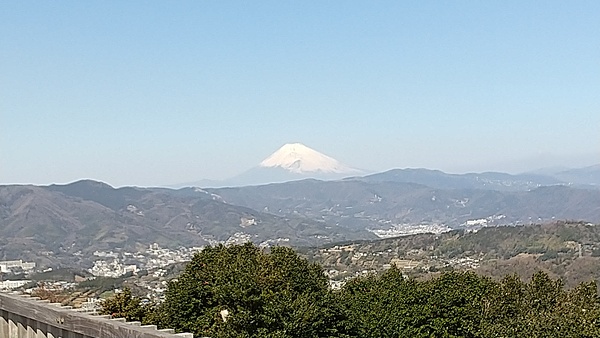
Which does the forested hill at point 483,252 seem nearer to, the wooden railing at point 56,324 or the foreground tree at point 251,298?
the foreground tree at point 251,298

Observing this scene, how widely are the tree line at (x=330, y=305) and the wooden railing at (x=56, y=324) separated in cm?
1056

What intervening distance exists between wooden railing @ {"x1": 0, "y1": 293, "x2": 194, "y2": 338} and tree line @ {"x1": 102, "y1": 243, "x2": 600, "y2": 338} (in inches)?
416

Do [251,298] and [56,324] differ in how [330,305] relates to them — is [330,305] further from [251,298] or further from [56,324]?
[56,324]

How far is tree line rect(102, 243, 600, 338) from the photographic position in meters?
16.4

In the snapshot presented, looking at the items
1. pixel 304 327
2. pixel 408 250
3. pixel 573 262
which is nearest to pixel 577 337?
pixel 304 327

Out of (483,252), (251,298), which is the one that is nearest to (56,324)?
(251,298)

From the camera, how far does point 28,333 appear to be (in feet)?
14.1

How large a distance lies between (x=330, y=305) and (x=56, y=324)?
568 inches

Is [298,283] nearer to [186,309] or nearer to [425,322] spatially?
[186,309]

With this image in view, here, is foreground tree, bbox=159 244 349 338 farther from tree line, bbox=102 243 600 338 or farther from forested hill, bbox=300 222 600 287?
forested hill, bbox=300 222 600 287

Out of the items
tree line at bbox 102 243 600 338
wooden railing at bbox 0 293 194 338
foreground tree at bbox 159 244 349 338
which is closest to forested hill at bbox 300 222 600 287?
tree line at bbox 102 243 600 338

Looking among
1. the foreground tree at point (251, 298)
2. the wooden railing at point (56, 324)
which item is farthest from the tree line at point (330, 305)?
the wooden railing at point (56, 324)

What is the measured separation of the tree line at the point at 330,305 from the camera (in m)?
16.4

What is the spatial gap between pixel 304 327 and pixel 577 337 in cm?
671
